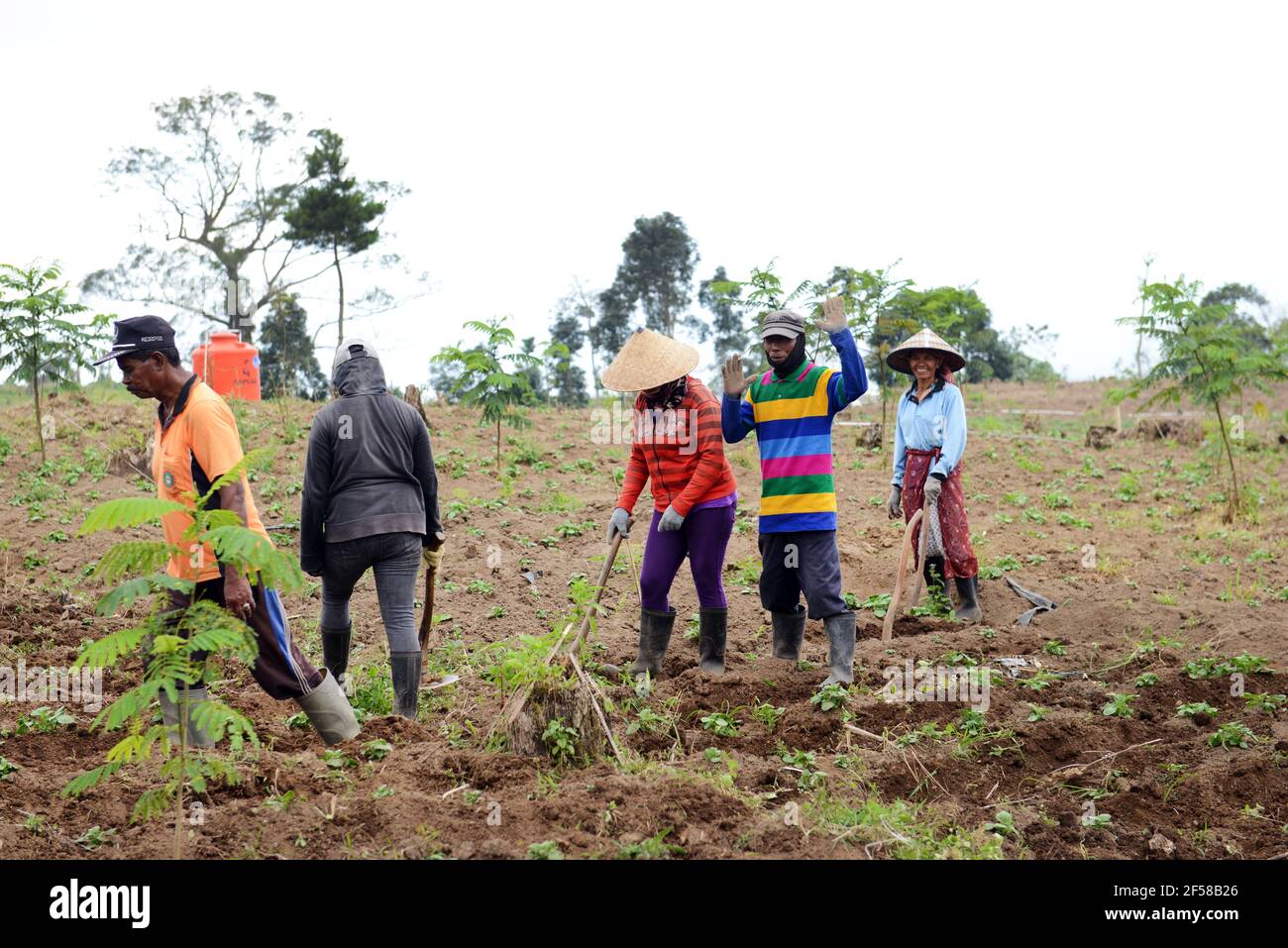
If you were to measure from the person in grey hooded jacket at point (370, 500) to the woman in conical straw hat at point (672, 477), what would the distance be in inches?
45.4

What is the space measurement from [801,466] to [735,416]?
46 cm

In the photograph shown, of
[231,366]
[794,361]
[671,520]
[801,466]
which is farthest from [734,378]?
[231,366]

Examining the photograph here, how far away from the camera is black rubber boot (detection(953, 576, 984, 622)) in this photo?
7.91 metres

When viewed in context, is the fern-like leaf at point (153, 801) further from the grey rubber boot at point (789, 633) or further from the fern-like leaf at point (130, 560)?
the grey rubber boot at point (789, 633)

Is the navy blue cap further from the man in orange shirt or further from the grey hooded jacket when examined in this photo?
the grey hooded jacket

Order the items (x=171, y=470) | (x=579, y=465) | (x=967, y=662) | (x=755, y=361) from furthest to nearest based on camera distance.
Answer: (x=755, y=361)
(x=579, y=465)
(x=967, y=662)
(x=171, y=470)

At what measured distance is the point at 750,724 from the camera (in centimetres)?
550

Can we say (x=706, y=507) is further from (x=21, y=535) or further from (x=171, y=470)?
(x=21, y=535)

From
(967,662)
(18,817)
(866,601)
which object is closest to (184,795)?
(18,817)

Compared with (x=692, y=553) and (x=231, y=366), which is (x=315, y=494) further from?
(x=231, y=366)

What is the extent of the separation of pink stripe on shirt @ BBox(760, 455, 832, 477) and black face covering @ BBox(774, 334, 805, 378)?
0.45 meters

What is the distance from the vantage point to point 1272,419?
849 inches

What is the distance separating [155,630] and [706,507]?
3173mm

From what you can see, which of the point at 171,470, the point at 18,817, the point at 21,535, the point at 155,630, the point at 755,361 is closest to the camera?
the point at 155,630
